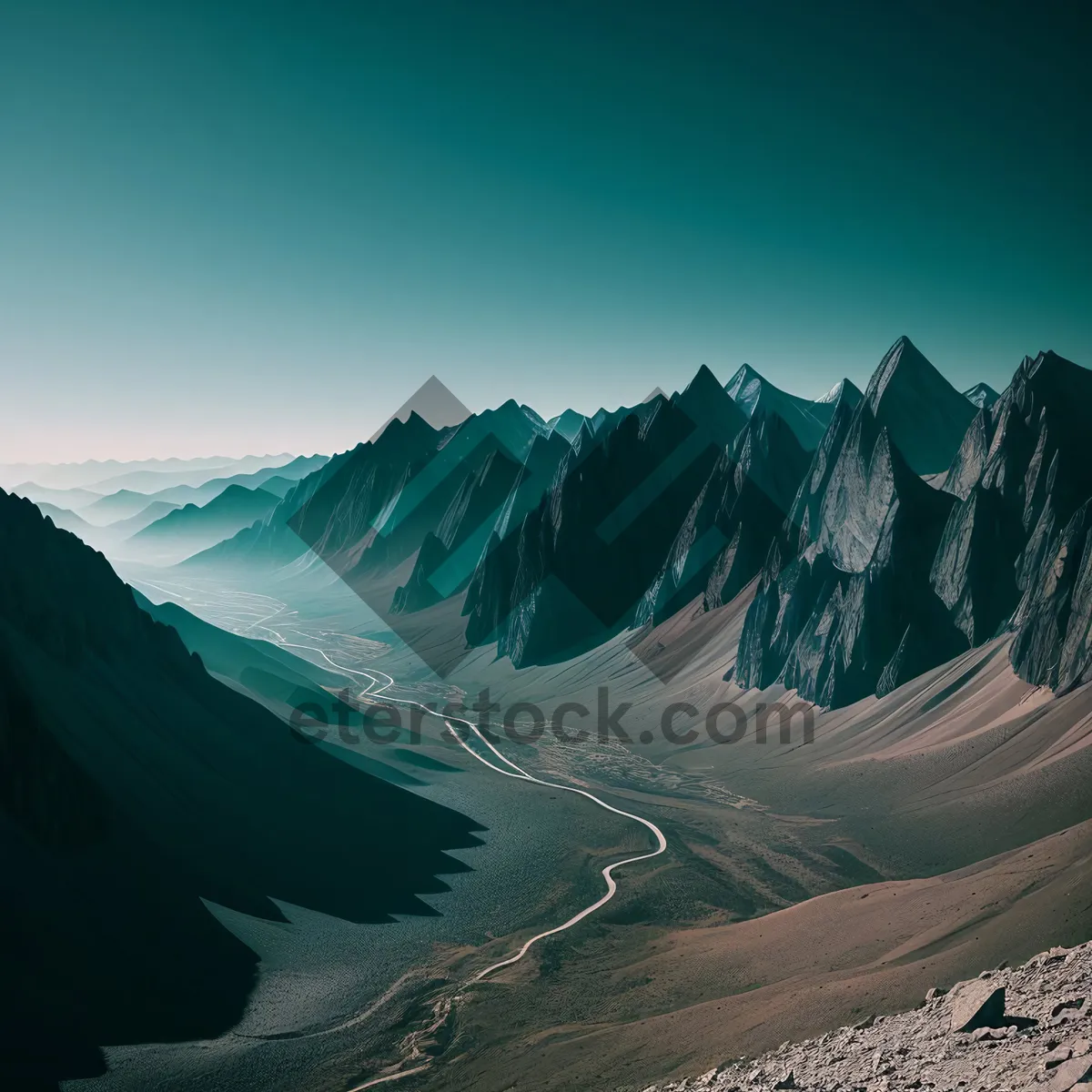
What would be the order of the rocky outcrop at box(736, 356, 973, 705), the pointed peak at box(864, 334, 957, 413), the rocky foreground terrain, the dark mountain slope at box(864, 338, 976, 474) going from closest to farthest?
the rocky foreground terrain, the rocky outcrop at box(736, 356, 973, 705), the dark mountain slope at box(864, 338, 976, 474), the pointed peak at box(864, 334, 957, 413)

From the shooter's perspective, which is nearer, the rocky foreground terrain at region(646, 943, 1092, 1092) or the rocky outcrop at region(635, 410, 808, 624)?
the rocky foreground terrain at region(646, 943, 1092, 1092)

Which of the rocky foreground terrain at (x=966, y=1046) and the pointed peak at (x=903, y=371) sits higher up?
the pointed peak at (x=903, y=371)

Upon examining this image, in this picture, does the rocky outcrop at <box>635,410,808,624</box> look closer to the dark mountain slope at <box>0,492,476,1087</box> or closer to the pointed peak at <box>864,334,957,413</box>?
the pointed peak at <box>864,334,957,413</box>

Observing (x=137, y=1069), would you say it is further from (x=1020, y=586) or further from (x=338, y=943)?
(x=1020, y=586)

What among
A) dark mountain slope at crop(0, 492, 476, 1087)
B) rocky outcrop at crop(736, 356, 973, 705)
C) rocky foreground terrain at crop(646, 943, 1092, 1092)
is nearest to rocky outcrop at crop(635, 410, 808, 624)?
rocky outcrop at crop(736, 356, 973, 705)

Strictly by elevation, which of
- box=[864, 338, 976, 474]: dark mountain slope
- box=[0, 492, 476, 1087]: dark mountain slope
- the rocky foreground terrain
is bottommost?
the rocky foreground terrain

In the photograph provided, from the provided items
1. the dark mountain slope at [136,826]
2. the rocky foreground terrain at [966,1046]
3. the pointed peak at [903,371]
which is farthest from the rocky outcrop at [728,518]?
the rocky foreground terrain at [966,1046]

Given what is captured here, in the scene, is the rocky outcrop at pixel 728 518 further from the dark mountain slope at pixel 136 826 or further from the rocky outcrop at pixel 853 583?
the dark mountain slope at pixel 136 826

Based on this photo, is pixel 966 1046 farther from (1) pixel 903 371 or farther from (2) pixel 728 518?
(1) pixel 903 371
